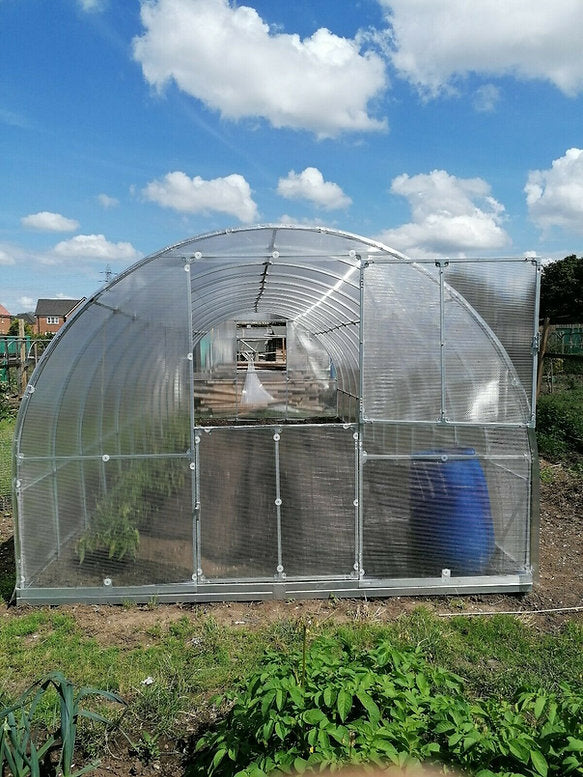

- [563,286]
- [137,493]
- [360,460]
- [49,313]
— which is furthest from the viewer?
[49,313]

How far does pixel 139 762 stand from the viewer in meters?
3.22

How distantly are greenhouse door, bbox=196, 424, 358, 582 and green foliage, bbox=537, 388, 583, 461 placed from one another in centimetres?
612

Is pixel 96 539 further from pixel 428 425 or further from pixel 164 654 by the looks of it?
pixel 428 425

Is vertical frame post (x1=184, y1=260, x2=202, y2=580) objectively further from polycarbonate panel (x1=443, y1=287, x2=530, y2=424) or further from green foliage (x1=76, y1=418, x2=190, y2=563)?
polycarbonate panel (x1=443, y1=287, x2=530, y2=424)

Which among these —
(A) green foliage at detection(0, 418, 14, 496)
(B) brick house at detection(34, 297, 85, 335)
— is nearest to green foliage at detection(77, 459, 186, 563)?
(A) green foliage at detection(0, 418, 14, 496)

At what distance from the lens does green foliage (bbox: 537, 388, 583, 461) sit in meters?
10.4

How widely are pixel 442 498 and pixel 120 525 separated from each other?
290cm

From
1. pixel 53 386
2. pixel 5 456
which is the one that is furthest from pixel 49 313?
pixel 53 386

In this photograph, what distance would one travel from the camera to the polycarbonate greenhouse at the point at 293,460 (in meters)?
5.35

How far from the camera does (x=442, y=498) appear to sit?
541 cm

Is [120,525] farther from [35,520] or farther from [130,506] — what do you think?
[35,520]

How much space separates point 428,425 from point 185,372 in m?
2.24

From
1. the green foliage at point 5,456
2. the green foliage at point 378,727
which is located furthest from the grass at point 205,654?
the green foliage at point 5,456

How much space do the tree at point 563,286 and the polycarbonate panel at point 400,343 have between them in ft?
98.3
